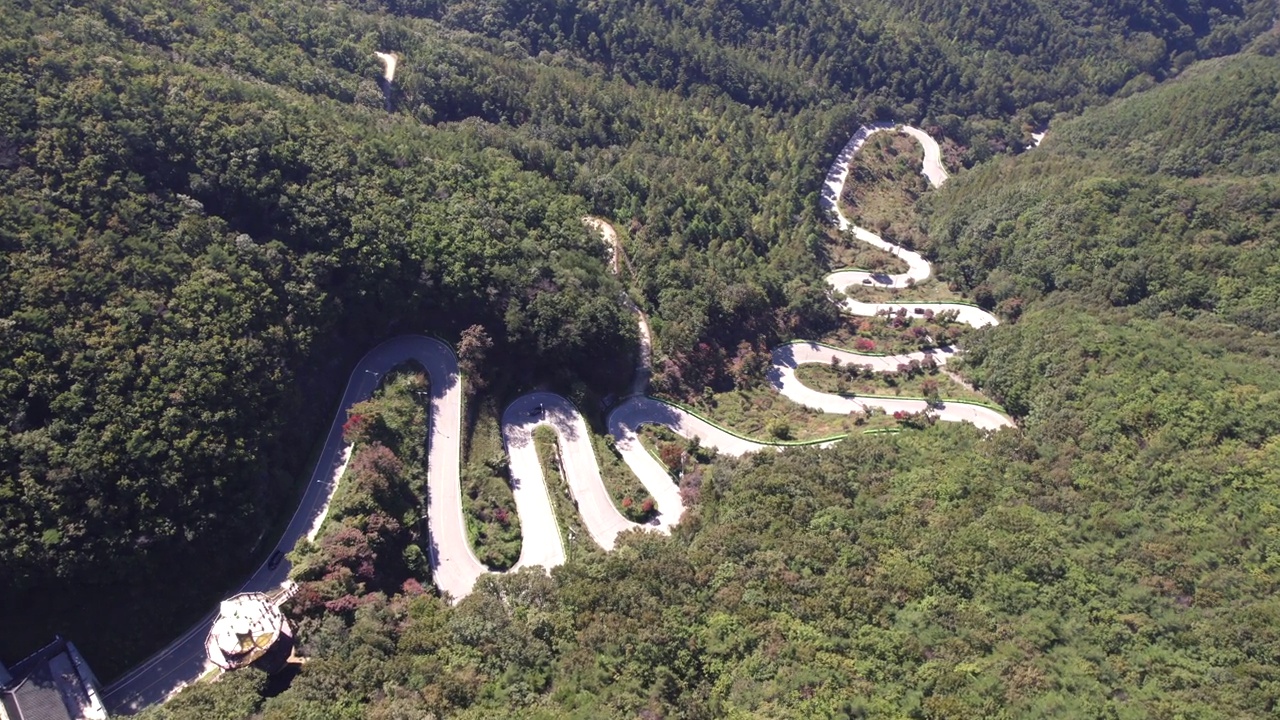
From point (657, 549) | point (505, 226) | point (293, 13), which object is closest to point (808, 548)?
point (657, 549)

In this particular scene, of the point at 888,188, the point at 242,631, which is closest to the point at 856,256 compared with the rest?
the point at 888,188

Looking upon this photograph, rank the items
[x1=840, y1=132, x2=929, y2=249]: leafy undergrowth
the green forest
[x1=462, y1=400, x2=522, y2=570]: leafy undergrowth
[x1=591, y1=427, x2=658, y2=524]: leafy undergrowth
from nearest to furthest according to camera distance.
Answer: the green forest < [x1=462, y1=400, x2=522, y2=570]: leafy undergrowth < [x1=591, y1=427, x2=658, y2=524]: leafy undergrowth < [x1=840, y1=132, x2=929, y2=249]: leafy undergrowth

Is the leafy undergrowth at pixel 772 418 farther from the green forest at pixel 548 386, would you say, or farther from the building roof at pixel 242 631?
the building roof at pixel 242 631

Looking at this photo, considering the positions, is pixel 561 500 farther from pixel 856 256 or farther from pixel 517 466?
pixel 856 256

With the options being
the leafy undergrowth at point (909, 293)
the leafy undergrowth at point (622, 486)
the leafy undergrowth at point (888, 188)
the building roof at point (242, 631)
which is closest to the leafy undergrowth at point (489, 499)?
the leafy undergrowth at point (622, 486)

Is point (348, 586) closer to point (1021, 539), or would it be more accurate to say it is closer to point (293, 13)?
point (1021, 539)

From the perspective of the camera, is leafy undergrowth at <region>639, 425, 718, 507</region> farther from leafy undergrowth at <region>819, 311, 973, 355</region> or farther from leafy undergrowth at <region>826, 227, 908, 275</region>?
leafy undergrowth at <region>826, 227, 908, 275</region>

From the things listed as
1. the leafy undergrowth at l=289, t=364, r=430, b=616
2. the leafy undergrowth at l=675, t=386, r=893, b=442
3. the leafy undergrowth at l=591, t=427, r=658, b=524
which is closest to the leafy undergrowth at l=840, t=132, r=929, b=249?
the leafy undergrowth at l=675, t=386, r=893, b=442
